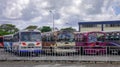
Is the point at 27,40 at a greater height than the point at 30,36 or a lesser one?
lesser

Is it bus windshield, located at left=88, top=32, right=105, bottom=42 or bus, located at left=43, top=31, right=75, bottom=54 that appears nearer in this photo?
bus windshield, located at left=88, top=32, right=105, bottom=42

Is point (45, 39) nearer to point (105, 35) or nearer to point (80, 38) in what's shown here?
point (80, 38)

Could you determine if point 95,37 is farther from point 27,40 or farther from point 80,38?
Answer: point 27,40

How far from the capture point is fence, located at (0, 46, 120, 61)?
2406cm

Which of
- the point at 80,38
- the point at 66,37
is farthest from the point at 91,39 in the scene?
the point at 66,37

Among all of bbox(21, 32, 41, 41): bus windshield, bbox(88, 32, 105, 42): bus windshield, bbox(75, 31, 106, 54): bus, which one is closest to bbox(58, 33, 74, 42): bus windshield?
bbox(75, 31, 106, 54): bus

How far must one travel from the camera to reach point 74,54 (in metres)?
25.4

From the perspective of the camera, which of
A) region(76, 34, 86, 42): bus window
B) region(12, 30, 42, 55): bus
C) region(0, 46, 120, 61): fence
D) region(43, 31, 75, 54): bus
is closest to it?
region(0, 46, 120, 61): fence

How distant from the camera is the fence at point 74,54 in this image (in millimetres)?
24062

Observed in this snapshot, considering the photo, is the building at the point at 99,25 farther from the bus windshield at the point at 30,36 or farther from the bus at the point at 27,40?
the bus at the point at 27,40

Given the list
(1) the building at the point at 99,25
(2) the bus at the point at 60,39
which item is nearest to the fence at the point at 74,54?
(2) the bus at the point at 60,39

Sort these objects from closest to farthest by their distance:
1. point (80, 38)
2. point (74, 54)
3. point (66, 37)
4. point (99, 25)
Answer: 1. point (74, 54)
2. point (80, 38)
3. point (66, 37)
4. point (99, 25)

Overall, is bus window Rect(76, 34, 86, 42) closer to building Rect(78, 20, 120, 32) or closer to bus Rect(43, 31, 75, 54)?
bus Rect(43, 31, 75, 54)

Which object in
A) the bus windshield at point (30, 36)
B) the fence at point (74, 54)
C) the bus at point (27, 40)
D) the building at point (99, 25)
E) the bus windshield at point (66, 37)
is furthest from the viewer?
the building at point (99, 25)
